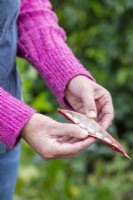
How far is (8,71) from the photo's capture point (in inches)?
53.9

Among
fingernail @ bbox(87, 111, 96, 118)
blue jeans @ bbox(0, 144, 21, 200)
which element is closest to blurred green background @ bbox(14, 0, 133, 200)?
blue jeans @ bbox(0, 144, 21, 200)

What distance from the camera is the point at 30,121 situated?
3.83ft

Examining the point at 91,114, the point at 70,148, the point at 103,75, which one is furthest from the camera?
the point at 103,75

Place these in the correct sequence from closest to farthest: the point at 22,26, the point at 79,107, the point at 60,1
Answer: the point at 79,107 < the point at 22,26 < the point at 60,1

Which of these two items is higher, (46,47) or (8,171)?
(46,47)

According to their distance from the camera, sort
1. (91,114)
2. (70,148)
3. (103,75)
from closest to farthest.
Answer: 1. (70,148)
2. (91,114)
3. (103,75)

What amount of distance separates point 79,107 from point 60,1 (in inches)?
66.7

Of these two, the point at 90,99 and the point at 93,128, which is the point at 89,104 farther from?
the point at 93,128

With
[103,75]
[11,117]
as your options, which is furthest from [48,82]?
[103,75]

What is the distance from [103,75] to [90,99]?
1711mm

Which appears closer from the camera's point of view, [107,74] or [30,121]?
[30,121]

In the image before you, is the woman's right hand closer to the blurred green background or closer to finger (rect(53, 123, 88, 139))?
finger (rect(53, 123, 88, 139))

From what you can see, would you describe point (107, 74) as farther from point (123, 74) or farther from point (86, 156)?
point (86, 156)

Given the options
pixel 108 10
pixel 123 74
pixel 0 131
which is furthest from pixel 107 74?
pixel 0 131
